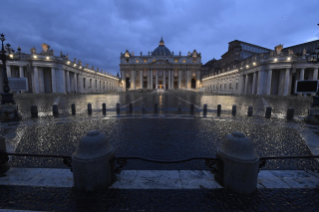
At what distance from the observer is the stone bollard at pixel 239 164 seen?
2531 mm

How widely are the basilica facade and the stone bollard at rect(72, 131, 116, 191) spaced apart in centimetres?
8074

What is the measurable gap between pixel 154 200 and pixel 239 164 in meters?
1.53

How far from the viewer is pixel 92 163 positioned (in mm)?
2549

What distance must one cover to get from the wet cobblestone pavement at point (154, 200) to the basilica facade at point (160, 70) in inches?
3183

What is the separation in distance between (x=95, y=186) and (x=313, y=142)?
7.21 metres

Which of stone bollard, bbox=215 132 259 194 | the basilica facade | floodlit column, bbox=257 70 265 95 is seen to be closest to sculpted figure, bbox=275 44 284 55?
floodlit column, bbox=257 70 265 95

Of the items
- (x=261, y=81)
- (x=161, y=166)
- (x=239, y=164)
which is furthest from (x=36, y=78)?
(x=261, y=81)

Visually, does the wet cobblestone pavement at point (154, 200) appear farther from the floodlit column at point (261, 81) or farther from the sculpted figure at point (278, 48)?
the sculpted figure at point (278, 48)

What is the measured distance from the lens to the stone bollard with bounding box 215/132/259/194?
2531 millimetres

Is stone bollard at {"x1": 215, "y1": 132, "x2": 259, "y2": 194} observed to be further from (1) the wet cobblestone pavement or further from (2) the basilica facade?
(2) the basilica facade

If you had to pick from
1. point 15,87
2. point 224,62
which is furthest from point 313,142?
point 224,62

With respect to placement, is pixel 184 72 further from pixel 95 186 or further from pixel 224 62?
pixel 95 186

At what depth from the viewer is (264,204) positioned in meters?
2.42

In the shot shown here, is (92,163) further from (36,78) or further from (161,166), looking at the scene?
(36,78)
